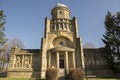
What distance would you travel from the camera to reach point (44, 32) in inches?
1299

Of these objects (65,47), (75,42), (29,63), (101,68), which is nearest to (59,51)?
(65,47)

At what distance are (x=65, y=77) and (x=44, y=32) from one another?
35.4 ft

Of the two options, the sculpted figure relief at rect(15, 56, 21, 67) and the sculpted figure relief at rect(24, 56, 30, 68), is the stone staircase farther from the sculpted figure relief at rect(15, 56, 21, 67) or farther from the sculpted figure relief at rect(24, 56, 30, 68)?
the sculpted figure relief at rect(15, 56, 21, 67)

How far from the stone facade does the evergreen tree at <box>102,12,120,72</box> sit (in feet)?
7.69

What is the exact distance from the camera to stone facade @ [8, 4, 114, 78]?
2961 centimetres

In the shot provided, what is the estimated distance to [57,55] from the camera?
2980 cm

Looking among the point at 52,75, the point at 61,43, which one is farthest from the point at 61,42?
the point at 52,75

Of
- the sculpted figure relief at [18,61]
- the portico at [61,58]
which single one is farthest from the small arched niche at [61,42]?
the sculpted figure relief at [18,61]

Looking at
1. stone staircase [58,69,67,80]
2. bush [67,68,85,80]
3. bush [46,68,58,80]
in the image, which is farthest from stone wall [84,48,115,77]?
bush [46,68,58,80]

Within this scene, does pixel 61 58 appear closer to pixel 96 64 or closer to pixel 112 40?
pixel 96 64

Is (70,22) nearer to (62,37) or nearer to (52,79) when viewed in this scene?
(62,37)

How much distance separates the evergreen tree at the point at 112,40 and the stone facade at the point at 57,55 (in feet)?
7.69

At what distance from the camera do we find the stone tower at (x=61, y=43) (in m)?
29.9

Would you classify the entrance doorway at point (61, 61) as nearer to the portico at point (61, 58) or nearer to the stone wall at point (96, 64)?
the portico at point (61, 58)
